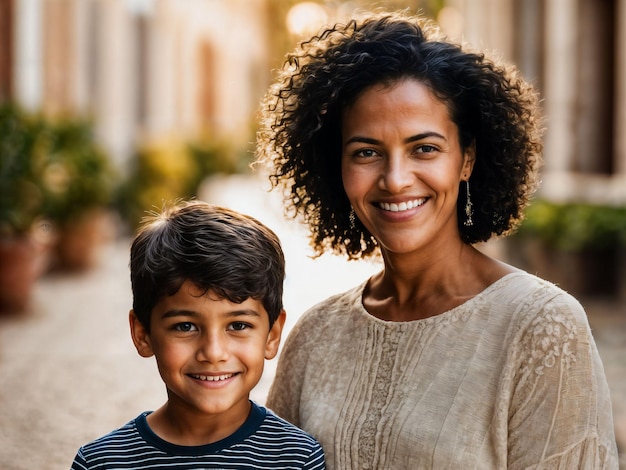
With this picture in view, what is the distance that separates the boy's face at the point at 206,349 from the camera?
91.3 inches

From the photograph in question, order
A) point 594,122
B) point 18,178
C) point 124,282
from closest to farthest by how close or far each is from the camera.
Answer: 1. point 18,178
2. point 594,122
3. point 124,282

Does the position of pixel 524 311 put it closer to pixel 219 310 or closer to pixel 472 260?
pixel 472 260

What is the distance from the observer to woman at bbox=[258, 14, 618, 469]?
6.92 ft

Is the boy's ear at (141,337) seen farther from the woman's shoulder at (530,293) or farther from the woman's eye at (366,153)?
the woman's shoulder at (530,293)

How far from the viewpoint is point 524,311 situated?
2.18 m

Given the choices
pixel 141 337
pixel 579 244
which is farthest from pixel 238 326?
pixel 579 244

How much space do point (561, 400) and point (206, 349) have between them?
839 millimetres

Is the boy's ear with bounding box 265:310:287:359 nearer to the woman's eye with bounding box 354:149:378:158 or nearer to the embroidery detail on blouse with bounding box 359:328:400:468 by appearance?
the embroidery detail on blouse with bounding box 359:328:400:468

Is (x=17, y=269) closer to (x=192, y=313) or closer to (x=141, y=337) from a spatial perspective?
(x=141, y=337)

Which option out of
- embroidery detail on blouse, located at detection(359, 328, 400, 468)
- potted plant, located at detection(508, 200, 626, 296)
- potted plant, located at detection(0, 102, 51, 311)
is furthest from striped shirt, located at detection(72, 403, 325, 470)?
potted plant, located at detection(508, 200, 626, 296)

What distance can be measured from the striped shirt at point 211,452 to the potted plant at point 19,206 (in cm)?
732

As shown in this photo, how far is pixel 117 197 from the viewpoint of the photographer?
17906 millimetres

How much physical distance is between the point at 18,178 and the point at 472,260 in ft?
26.7

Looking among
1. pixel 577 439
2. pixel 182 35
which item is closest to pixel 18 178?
pixel 577 439
